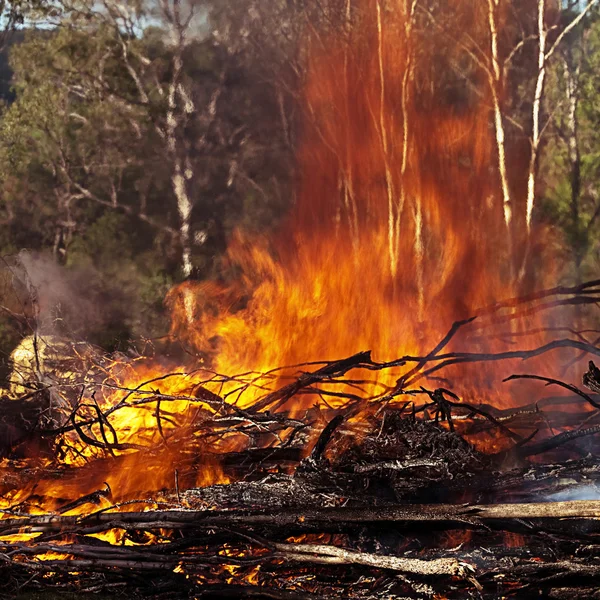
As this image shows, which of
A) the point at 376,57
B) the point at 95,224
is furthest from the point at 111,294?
the point at 376,57

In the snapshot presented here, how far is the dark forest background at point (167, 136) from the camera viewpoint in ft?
36.0

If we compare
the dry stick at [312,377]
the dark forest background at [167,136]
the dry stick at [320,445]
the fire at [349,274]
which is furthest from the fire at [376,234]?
the dry stick at [320,445]

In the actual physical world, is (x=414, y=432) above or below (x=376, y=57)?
below

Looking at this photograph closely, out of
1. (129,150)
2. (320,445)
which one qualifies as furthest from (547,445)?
(129,150)

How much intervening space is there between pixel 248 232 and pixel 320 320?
20.8 ft

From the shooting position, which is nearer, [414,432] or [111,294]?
[414,432]

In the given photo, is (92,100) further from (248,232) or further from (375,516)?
(375,516)

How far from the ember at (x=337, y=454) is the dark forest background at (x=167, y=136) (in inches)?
128

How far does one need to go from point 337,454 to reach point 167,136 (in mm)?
9374

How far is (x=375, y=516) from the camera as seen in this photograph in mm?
2791

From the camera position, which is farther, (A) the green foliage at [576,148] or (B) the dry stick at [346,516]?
(A) the green foliage at [576,148]

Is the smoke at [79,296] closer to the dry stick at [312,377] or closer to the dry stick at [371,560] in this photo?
the dry stick at [312,377]

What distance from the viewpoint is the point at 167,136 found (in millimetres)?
12008

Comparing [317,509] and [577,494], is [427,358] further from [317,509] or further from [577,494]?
[317,509]
